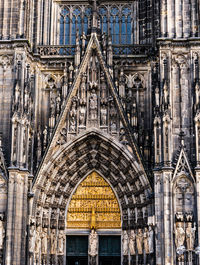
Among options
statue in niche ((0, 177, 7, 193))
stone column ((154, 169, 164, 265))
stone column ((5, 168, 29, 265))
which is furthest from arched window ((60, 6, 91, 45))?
stone column ((154, 169, 164, 265))

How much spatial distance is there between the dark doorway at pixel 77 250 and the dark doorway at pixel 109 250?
24.4 inches

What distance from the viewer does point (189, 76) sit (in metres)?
21.9

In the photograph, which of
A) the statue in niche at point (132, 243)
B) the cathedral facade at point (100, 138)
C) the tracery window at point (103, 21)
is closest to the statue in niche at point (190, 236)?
the cathedral facade at point (100, 138)

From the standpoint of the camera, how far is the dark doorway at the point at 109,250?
22.9 m

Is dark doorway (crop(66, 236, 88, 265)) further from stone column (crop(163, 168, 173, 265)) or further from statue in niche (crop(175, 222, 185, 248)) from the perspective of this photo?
statue in niche (crop(175, 222, 185, 248))

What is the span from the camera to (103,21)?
82.5 ft

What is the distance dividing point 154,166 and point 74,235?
4.78 meters

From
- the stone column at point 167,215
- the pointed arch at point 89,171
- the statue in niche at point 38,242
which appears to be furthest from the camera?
the pointed arch at point 89,171

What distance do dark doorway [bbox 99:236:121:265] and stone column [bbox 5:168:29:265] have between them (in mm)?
3777

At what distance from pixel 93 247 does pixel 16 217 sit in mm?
3888

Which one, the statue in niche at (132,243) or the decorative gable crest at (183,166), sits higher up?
the decorative gable crest at (183,166)

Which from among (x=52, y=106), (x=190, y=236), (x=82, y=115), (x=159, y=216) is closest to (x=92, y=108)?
(x=82, y=115)

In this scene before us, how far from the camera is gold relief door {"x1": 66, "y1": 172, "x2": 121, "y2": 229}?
76.1ft

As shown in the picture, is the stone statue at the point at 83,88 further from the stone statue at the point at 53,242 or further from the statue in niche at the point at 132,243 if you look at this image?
the statue in niche at the point at 132,243
